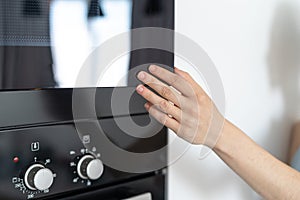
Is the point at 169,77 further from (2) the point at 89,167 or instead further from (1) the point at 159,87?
(2) the point at 89,167

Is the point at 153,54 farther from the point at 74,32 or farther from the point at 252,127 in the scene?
the point at 252,127

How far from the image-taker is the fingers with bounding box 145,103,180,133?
0.69 metres

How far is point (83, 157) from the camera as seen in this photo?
2.07 feet

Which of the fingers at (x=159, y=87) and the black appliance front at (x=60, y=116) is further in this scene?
the fingers at (x=159, y=87)

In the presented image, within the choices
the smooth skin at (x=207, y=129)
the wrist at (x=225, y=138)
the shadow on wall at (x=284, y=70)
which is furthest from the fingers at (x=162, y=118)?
the shadow on wall at (x=284, y=70)

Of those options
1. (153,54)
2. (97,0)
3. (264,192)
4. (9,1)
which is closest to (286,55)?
(264,192)

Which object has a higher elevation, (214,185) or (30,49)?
(30,49)

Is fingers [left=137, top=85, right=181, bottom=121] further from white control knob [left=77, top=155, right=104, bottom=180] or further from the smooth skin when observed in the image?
white control knob [left=77, top=155, right=104, bottom=180]

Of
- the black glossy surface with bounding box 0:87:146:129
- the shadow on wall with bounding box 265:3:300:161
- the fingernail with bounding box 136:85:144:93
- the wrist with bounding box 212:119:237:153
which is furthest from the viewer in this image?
the shadow on wall with bounding box 265:3:300:161

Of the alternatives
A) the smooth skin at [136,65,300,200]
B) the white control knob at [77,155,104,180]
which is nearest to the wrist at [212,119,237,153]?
the smooth skin at [136,65,300,200]

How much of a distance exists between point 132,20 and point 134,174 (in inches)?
10.5

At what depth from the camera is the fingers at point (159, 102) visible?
0.67 metres

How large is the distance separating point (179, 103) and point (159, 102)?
4 cm

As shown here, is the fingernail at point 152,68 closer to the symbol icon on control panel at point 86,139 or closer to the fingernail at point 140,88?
the fingernail at point 140,88
